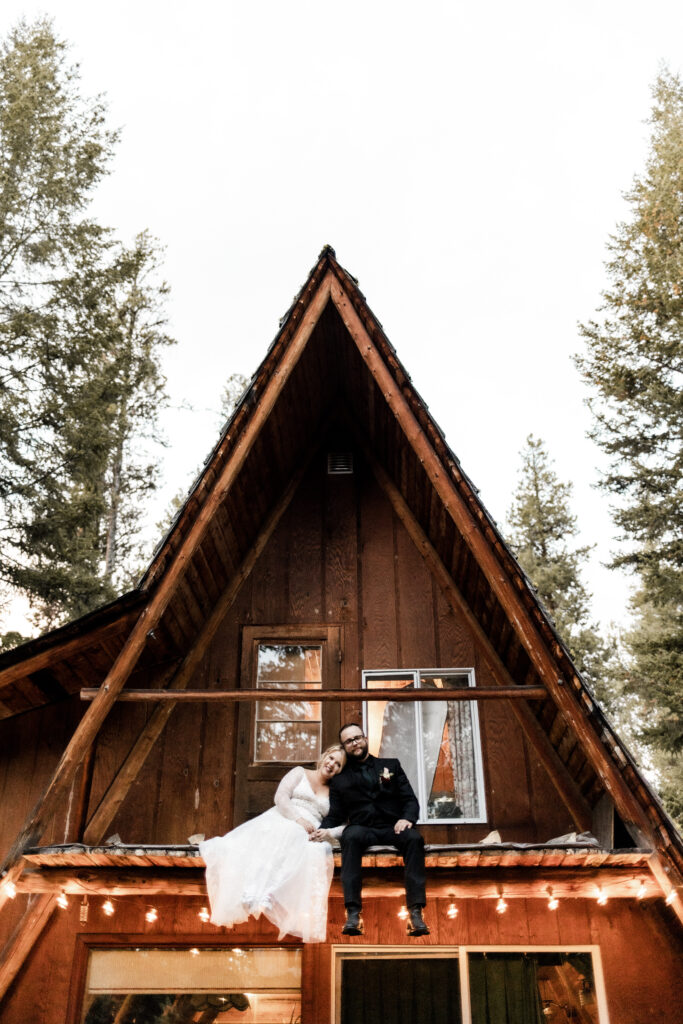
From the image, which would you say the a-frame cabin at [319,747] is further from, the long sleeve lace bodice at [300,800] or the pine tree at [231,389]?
the pine tree at [231,389]

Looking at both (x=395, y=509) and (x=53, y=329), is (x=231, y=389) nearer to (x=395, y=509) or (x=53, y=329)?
(x=53, y=329)

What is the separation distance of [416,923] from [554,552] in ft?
65.9

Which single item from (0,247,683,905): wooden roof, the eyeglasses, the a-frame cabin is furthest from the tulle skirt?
(0,247,683,905): wooden roof

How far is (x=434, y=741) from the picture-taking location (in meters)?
8.39

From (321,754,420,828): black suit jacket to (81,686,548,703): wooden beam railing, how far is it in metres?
0.57

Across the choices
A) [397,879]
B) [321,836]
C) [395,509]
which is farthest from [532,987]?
[395,509]

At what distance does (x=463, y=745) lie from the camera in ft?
27.4

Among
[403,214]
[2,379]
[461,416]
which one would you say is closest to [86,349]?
[2,379]

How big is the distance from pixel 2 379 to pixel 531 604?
12.7 meters

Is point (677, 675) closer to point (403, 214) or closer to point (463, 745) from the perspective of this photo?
point (463, 745)

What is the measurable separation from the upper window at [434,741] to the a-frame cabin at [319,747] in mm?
23

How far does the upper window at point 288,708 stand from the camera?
27.7 ft

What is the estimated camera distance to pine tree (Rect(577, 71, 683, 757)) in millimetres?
15781

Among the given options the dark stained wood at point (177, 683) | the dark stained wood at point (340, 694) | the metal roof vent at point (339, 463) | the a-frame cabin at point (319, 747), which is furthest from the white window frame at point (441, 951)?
the metal roof vent at point (339, 463)
